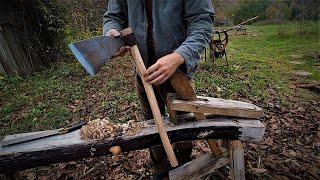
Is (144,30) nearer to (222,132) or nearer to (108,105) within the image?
(222,132)

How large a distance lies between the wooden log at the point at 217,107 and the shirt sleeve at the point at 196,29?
0.96 feet

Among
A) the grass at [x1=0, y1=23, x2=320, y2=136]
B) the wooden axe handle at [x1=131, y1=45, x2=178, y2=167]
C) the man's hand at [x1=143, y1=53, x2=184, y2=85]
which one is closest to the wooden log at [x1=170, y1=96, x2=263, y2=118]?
the wooden axe handle at [x1=131, y1=45, x2=178, y2=167]

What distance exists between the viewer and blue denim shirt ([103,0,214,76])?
2.34 meters

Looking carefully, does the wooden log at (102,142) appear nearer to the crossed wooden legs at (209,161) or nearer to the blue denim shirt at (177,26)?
the crossed wooden legs at (209,161)

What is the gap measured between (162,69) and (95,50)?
520mm

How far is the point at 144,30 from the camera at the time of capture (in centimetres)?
257

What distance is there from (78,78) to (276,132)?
17.6 ft

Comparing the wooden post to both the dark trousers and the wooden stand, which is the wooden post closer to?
the wooden stand

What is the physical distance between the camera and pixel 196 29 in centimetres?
237

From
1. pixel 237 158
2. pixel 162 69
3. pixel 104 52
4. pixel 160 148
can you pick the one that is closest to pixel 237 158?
pixel 237 158

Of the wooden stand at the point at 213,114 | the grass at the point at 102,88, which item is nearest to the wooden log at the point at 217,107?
the wooden stand at the point at 213,114

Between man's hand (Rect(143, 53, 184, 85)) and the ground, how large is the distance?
187cm

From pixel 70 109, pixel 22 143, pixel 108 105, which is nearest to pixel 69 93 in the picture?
pixel 70 109

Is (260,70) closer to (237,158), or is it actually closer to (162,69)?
(237,158)
